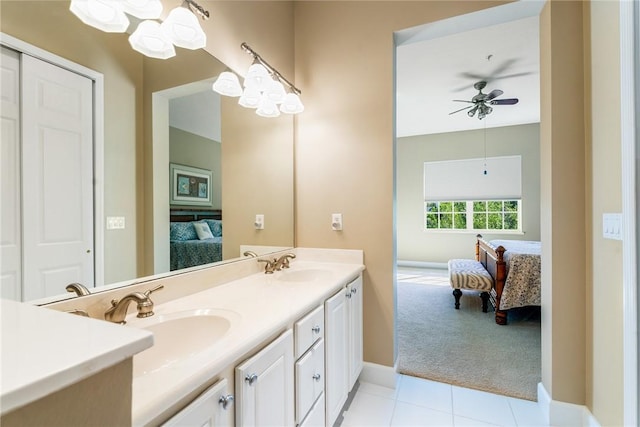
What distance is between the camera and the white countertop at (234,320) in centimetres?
57

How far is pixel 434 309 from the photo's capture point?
11.1 ft

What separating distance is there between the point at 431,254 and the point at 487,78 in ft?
11.6

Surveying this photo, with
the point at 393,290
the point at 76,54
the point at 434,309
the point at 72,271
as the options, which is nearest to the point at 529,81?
the point at 434,309

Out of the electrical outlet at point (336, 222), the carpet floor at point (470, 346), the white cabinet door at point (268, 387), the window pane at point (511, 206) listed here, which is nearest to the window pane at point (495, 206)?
the window pane at point (511, 206)

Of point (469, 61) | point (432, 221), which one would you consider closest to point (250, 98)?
point (469, 61)

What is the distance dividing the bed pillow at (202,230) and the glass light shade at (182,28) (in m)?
0.85

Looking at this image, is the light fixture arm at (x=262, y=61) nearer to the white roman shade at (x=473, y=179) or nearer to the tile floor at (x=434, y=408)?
the tile floor at (x=434, y=408)

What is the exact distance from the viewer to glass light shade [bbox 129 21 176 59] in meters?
1.11

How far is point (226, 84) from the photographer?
156 centimetres

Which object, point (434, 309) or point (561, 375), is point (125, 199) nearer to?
point (561, 375)

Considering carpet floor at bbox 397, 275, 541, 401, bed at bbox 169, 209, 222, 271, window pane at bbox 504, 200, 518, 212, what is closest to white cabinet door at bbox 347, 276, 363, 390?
carpet floor at bbox 397, 275, 541, 401

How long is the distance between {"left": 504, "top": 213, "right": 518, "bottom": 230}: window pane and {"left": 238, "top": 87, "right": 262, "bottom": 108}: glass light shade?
5502 millimetres

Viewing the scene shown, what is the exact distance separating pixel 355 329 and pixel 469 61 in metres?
3.05

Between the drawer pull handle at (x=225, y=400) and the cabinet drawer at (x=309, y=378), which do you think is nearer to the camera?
the drawer pull handle at (x=225, y=400)
